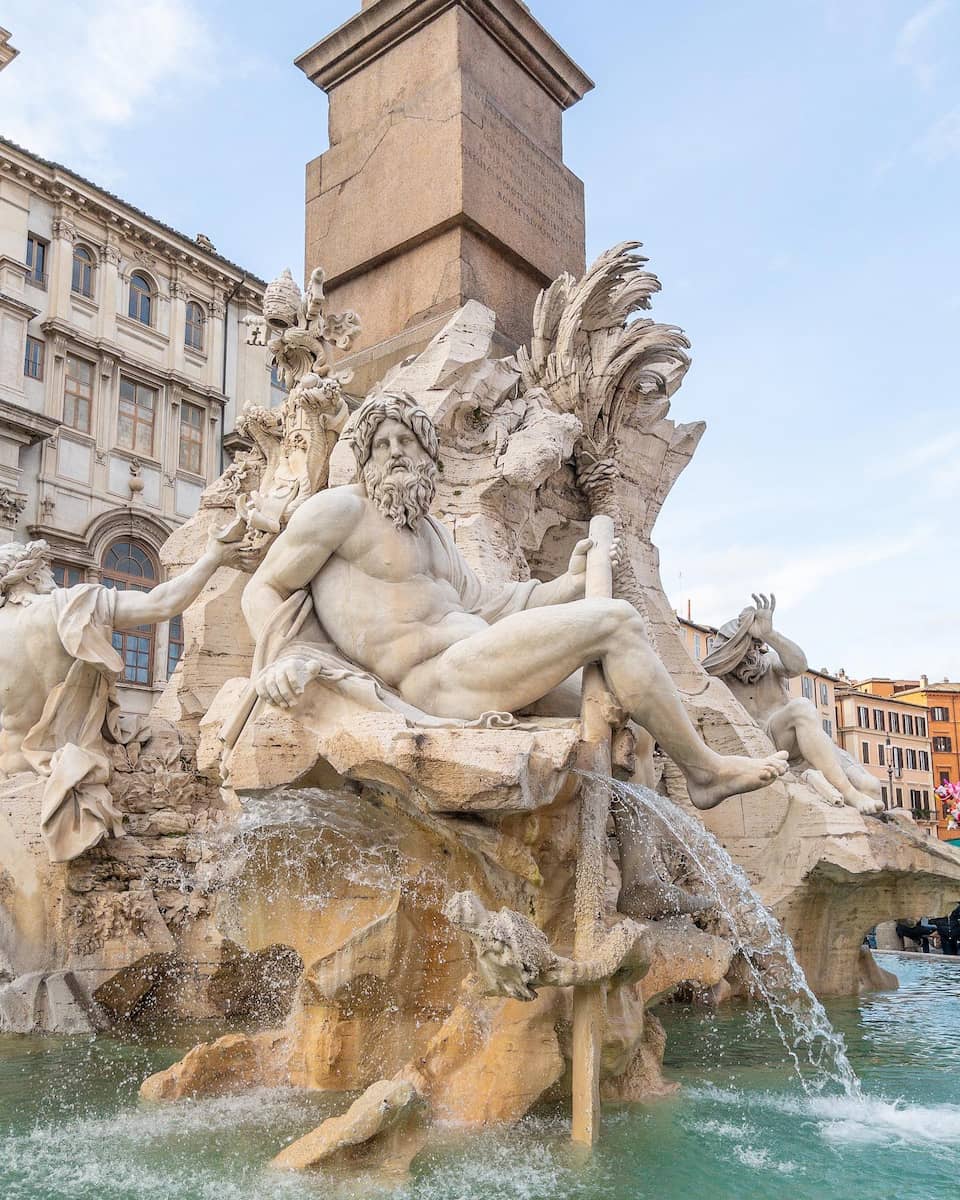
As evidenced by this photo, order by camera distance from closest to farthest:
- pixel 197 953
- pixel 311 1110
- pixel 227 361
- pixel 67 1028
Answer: pixel 311 1110
pixel 67 1028
pixel 197 953
pixel 227 361

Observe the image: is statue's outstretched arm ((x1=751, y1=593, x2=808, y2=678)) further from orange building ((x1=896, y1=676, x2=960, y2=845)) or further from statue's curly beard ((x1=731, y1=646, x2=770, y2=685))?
orange building ((x1=896, y1=676, x2=960, y2=845))

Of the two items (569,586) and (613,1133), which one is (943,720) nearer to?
(569,586)

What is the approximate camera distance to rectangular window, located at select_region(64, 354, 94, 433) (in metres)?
24.3

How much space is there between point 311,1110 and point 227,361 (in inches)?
1004

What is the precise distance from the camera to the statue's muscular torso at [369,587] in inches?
174

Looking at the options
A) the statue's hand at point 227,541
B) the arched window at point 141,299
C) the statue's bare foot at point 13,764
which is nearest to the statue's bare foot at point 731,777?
the statue's hand at point 227,541

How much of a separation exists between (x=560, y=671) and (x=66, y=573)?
20.5 meters

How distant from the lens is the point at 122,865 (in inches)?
245

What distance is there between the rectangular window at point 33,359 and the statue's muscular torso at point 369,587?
21.8 metres

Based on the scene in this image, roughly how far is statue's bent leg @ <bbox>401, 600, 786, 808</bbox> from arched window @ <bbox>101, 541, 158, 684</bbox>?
1706cm

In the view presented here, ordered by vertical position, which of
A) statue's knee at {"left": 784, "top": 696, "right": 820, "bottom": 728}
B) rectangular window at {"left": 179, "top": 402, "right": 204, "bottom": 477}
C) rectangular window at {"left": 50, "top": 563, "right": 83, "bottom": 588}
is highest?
rectangular window at {"left": 179, "top": 402, "right": 204, "bottom": 477}

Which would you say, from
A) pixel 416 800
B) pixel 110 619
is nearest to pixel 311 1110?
pixel 416 800

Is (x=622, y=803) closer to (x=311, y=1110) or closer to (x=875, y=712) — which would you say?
(x=311, y=1110)

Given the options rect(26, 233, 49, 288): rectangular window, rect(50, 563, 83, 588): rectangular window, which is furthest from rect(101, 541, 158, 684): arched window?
rect(26, 233, 49, 288): rectangular window
